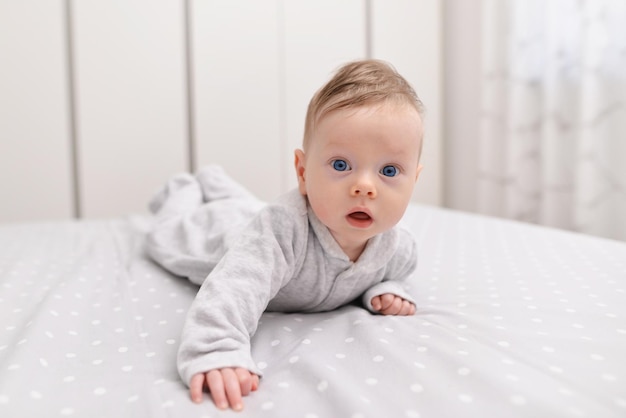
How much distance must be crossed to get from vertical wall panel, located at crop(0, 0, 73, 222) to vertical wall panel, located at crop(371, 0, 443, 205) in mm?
1512

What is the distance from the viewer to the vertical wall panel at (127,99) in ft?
8.46

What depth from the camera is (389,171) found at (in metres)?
0.82

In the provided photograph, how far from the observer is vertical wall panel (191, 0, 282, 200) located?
2732mm

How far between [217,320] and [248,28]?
2290mm

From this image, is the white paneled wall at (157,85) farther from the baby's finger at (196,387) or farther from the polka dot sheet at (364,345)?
the baby's finger at (196,387)

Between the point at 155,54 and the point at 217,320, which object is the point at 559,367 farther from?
the point at 155,54

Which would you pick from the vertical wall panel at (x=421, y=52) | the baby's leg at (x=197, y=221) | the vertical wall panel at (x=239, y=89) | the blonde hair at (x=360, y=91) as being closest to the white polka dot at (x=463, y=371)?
the blonde hair at (x=360, y=91)

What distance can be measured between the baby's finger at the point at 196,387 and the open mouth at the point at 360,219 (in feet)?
0.99

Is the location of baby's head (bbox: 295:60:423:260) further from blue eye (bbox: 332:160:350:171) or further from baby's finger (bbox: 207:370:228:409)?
baby's finger (bbox: 207:370:228:409)

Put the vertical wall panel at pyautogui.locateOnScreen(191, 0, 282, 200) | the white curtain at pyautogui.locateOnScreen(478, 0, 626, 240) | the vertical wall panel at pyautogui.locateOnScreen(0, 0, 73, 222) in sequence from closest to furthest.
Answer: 1. the white curtain at pyautogui.locateOnScreen(478, 0, 626, 240)
2. the vertical wall panel at pyautogui.locateOnScreen(0, 0, 73, 222)
3. the vertical wall panel at pyautogui.locateOnScreen(191, 0, 282, 200)

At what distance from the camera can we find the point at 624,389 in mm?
606

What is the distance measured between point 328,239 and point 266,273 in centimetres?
13

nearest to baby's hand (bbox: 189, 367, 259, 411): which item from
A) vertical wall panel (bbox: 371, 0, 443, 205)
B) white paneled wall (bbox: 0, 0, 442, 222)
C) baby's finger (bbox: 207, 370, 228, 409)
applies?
baby's finger (bbox: 207, 370, 228, 409)

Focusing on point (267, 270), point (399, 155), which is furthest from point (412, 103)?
point (267, 270)
